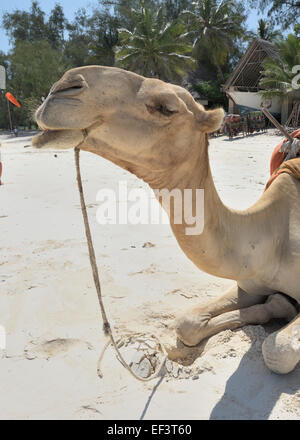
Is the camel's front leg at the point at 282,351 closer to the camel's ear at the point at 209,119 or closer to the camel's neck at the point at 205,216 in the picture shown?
the camel's neck at the point at 205,216

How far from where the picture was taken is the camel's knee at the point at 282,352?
1945 mm

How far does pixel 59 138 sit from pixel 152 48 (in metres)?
26.1

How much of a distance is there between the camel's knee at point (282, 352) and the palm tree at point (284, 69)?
59.6ft

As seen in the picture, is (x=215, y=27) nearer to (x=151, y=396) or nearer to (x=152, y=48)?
(x=152, y=48)

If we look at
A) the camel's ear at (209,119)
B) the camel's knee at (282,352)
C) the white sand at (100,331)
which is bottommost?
the white sand at (100,331)

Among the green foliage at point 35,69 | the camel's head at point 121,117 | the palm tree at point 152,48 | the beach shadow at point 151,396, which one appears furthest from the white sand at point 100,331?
the green foliage at point 35,69

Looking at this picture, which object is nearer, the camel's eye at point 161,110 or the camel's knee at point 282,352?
the camel's eye at point 161,110

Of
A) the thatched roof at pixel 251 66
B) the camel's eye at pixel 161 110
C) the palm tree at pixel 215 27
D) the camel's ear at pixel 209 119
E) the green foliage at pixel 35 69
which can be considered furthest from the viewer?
the green foliage at pixel 35 69

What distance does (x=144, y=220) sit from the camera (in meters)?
5.52

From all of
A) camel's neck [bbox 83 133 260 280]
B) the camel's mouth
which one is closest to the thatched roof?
camel's neck [bbox 83 133 260 280]

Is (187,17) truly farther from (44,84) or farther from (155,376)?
(155,376)

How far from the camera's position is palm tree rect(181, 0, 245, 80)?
94.6 feet

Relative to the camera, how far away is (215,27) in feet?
95.3

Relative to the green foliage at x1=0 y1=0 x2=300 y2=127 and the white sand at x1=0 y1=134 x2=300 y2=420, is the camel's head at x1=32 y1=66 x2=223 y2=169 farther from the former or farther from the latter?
the green foliage at x1=0 y1=0 x2=300 y2=127
